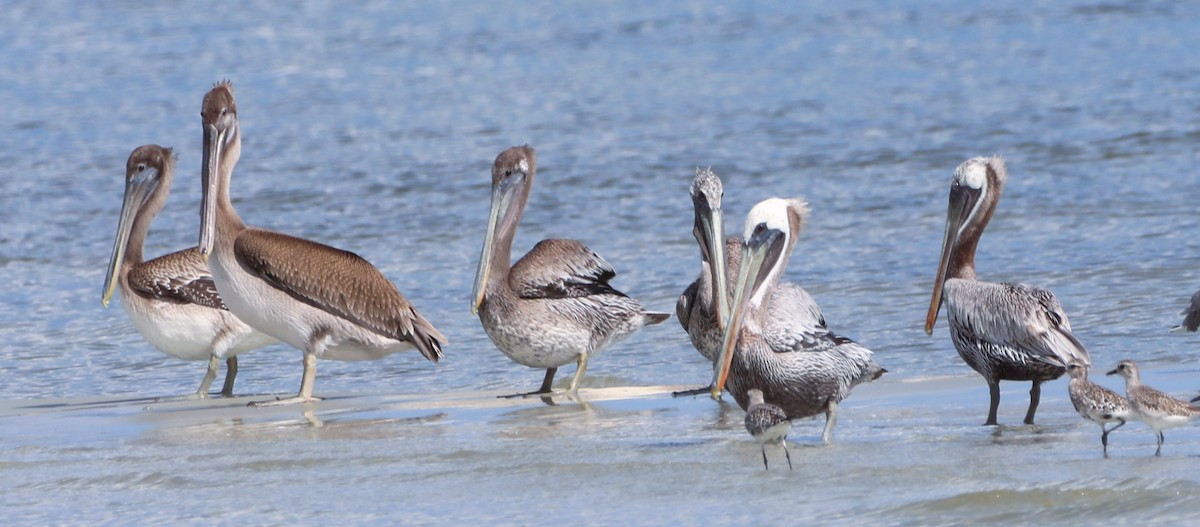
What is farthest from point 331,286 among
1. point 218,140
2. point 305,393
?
point 218,140

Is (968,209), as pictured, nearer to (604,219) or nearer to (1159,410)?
(1159,410)

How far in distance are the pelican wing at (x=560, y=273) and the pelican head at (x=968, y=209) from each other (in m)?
1.49

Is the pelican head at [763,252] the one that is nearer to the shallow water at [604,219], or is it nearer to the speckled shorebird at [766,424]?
the shallow water at [604,219]

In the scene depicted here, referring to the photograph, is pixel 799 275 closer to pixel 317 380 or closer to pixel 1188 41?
pixel 317 380

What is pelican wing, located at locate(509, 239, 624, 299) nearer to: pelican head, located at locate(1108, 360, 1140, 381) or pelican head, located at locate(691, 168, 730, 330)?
pelican head, located at locate(691, 168, 730, 330)

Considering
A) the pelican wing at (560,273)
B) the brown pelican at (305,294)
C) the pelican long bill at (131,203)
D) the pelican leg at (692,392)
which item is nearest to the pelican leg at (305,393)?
the brown pelican at (305,294)

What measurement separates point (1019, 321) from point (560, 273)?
2.22 meters

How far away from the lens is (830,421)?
5641 mm

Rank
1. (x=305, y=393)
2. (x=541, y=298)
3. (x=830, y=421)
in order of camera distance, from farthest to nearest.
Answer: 1. (x=541, y=298)
2. (x=305, y=393)
3. (x=830, y=421)

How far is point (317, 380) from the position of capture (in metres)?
7.91

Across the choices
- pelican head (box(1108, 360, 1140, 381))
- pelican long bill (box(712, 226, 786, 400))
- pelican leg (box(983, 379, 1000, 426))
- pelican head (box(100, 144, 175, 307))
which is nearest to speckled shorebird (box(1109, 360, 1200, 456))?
Answer: pelican head (box(1108, 360, 1140, 381))

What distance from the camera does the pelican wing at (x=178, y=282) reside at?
7793 millimetres

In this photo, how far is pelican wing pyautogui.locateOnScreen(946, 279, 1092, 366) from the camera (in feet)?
19.0

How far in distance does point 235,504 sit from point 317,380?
2.89 meters
